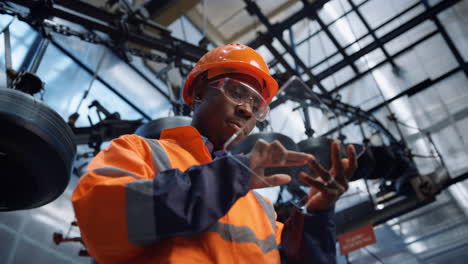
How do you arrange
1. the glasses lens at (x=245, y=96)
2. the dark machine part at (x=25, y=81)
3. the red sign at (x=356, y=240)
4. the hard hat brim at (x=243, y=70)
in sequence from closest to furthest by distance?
1. the glasses lens at (x=245, y=96)
2. the hard hat brim at (x=243, y=70)
3. the dark machine part at (x=25, y=81)
4. the red sign at (x=356, y=240)

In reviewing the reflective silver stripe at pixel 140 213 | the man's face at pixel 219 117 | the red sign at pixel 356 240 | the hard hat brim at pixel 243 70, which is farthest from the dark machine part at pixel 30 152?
the red sign at pixel 356 240

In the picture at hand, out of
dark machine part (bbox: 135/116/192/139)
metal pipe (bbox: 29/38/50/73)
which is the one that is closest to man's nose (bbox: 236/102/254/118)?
dark machine part (bbox: 135/116/192/139)

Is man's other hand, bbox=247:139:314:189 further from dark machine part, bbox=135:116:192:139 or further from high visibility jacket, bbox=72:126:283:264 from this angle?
dark machine part, bbox=135:116:192:139

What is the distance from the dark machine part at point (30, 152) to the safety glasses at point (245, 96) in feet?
4.79

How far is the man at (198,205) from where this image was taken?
892 millimetres

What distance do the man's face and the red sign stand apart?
383 centimetres

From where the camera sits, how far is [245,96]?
1.26 m

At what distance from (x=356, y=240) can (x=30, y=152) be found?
4247 millimetres

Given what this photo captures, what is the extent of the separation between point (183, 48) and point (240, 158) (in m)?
3.92

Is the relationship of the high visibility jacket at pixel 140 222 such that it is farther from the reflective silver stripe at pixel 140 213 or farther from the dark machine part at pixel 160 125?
the dark machine part at pixel 160 125

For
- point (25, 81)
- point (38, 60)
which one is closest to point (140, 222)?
point (25, 81)

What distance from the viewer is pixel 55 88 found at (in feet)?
19.1

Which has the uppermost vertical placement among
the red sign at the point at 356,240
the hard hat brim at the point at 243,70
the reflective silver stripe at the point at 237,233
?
the hard hat brim at the point at 243,70

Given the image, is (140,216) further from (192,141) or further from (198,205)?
(192,141)
